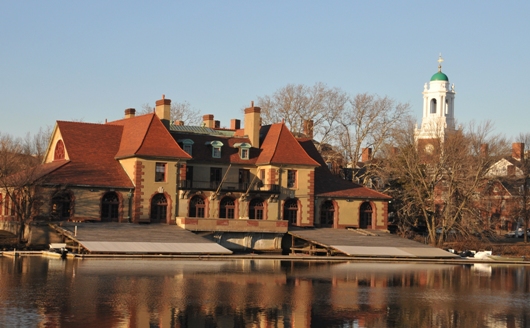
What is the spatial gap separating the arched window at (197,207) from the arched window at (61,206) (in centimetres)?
897

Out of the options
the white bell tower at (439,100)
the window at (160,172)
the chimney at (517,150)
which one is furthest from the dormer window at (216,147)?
the white bell tower at (439,100)

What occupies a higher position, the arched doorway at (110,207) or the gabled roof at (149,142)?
the gabled roof at (149,142)

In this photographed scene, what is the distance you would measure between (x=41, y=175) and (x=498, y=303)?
3287 centimetres

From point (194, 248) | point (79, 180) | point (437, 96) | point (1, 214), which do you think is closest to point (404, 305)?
point (194, 248)

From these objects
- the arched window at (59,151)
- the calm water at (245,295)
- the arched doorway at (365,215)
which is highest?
the arched window at (59,151)

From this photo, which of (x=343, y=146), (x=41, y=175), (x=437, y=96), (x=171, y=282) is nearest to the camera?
(x=171, y=282)

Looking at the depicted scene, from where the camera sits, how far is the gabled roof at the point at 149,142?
61.6 meters

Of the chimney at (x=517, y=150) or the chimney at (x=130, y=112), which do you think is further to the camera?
the chimney at (x=517, y=150)

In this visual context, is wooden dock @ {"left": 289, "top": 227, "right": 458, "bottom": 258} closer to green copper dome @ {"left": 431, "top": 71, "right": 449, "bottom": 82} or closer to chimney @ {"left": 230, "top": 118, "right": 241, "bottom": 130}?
chimney @ {"left": 230, "top": 118, "right": 241, "bottom": 130}

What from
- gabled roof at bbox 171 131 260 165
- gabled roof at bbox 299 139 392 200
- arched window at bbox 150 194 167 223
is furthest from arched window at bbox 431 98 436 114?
arched window at bbox 150 194 167 223

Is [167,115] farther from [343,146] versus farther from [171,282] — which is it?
[171,282]

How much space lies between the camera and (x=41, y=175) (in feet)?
192

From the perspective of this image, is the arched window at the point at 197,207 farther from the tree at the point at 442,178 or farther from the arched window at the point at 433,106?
the arched window at the point at 433,106

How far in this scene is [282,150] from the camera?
6681 cm
